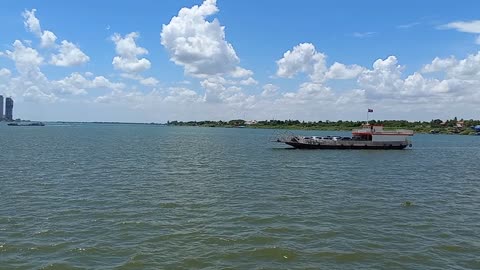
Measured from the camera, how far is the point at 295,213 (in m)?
25.5

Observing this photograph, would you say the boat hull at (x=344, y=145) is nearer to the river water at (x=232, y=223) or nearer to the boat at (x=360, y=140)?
the boat at (x=360, y=140)

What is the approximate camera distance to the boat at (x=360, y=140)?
3509 inches

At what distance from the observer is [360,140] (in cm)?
9256

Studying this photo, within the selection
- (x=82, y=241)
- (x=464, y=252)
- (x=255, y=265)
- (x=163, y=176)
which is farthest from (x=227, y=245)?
(x=163, y=176)

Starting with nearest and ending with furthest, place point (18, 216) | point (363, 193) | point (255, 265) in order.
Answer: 1. point (255, 265)
2. point (18, 216)
3. point (363, 193)

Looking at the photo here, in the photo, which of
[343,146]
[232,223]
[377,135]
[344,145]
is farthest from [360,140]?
[232,223]

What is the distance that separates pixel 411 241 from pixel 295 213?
23.4 feet

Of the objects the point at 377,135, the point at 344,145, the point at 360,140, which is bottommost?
the point at 344,145

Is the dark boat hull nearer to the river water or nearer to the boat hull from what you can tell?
the boat hull

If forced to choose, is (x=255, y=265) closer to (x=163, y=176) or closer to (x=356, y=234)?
(x=356, y=234)

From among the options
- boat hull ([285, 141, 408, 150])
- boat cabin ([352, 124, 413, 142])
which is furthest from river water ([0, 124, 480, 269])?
boat cabin ([352, 124, 413, 142])

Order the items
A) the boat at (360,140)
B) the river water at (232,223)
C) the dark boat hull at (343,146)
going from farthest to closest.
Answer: the boat at (360,140)
the dark boat hull at (343,146)
the river water at (232,223)

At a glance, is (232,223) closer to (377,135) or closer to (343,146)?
(343,146)

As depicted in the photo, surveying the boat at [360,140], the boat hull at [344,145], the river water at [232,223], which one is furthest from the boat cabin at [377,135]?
the river water at [232,223]
